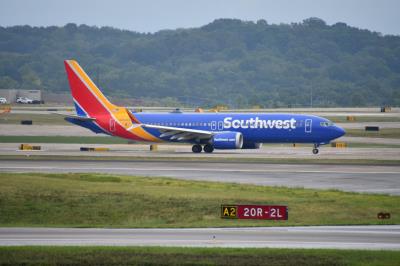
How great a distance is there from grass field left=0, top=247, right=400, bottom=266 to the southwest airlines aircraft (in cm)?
4342

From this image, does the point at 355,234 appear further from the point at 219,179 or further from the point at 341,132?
the point at 341,132

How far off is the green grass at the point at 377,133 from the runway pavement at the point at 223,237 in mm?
64204

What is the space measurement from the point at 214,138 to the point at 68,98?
121m

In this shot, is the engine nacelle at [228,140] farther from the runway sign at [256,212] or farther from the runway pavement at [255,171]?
the runway sign at [256,212]

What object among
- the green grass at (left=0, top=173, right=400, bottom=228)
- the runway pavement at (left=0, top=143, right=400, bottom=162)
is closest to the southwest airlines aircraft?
the runway pavement at (left=0, top=143, right=400, bottom=162)

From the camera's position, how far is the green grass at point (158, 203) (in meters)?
33.8

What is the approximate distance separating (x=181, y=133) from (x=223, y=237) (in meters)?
42.9

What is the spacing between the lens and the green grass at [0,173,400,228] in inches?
1330

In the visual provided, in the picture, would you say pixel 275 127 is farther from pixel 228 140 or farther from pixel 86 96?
pixel 86 96

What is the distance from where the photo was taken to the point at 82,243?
27.4m

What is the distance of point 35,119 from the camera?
119750 mm

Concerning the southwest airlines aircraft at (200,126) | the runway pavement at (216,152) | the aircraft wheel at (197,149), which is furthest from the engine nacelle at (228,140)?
the aircraft wheel at (197,149)

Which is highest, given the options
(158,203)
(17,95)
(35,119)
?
(17,95)

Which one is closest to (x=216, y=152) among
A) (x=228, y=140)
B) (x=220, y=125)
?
(x=220, y=125)
